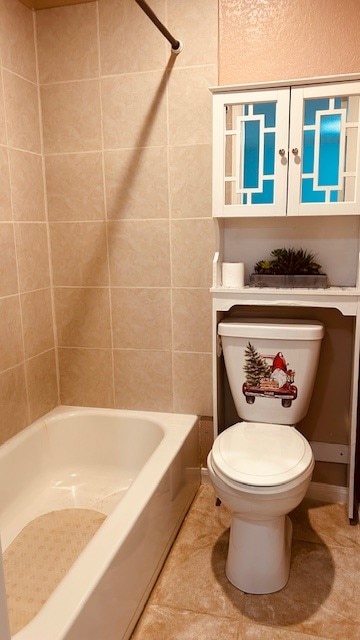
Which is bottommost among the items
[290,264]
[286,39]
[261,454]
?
[261,454]

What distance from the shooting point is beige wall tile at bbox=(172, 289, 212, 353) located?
6.91ft

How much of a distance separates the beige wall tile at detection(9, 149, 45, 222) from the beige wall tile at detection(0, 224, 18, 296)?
0.09 metres

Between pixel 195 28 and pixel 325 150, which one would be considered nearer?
pixel 325 150

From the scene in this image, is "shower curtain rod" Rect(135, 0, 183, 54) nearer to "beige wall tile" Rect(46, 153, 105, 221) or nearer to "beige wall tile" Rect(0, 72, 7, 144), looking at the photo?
"beige wall tile" Rect(46, 153, 105, 221)

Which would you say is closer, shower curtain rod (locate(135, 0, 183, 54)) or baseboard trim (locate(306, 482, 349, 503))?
shower curtain rod (locate(135, 0, 183, 54))

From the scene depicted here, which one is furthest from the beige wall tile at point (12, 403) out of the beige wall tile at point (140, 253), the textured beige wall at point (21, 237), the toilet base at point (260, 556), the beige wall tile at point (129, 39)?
the beige wall tile at point (129, 39)

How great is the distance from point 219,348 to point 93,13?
1511mm

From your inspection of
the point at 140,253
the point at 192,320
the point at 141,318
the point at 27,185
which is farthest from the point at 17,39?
the point at 192,320

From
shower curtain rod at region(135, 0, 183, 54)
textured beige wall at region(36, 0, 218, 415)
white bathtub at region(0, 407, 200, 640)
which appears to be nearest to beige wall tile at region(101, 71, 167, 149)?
textured beige wall at region(36, 0, 218, 415)

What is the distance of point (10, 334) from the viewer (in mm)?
1964

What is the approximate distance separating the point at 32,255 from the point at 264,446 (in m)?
1.29

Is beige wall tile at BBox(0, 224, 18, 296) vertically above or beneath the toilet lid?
above

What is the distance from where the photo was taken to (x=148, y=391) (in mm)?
2254

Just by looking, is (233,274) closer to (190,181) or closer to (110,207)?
(190,181)
